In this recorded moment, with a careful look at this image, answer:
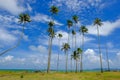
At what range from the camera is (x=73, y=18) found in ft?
360

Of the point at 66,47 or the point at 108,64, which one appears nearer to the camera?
the point at 108,64

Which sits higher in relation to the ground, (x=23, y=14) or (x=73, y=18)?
(x=73, y=18)

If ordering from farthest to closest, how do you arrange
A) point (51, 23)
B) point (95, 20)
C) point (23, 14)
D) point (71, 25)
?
point (71, 25)
point (95, 20)
point (51, 23)
point (23, 14)

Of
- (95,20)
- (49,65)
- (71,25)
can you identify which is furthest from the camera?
(71,25)

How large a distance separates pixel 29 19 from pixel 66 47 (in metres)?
47.0

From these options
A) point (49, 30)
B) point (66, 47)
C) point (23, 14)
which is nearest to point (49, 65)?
point (49, 30)

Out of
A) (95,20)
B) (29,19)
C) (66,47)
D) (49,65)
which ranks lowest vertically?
(49,65)

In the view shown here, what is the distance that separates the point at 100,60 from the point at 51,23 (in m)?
31.2

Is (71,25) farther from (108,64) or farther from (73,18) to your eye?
(108,64)

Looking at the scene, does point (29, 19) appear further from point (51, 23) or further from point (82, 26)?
point (82, 26)

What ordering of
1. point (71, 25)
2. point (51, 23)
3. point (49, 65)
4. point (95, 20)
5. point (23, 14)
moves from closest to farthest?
point (23, 14) < point (49, 65) < point (51, 23) < point (95, 20) < point (71, 25)

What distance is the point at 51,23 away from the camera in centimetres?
8744

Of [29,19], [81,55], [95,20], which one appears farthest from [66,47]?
[29,19]

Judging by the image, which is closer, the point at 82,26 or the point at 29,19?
the point at 29,19
